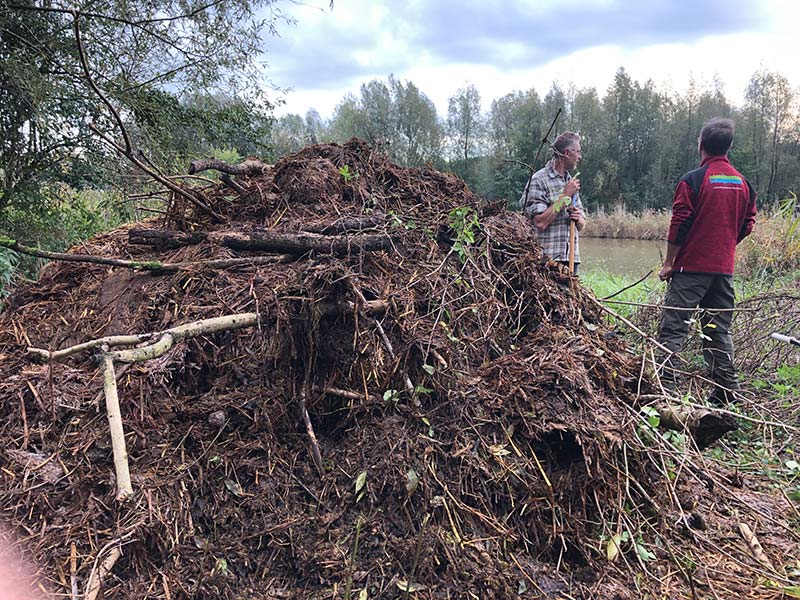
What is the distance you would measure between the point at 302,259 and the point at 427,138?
1219 inches

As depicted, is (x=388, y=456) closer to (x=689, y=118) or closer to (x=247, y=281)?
(x=247, y=281)

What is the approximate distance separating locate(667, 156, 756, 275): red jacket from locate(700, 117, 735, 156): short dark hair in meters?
0.06

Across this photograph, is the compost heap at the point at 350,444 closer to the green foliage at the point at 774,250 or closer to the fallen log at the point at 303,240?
the fallen log at the point at 303,240

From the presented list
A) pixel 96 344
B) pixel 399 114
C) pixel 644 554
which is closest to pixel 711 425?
pixel 644 554

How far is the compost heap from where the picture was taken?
69.2 inches

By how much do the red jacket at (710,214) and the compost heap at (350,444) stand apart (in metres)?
1.43

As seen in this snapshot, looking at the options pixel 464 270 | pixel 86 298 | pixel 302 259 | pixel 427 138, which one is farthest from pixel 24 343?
pixel 427 138

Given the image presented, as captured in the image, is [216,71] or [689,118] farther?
[689,118]

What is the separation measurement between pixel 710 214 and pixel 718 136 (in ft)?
1.91

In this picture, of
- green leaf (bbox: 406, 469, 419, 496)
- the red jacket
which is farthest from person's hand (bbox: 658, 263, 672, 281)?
green leaf (bbox: 406, 469, 419, 496)

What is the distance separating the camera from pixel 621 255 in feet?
47.6

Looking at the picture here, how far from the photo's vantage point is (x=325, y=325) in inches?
90.2

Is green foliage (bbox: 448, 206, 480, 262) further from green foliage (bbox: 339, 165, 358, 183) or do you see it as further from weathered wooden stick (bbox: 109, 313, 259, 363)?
weathered wooden stick (bbox: 109, 313, 259, 363)

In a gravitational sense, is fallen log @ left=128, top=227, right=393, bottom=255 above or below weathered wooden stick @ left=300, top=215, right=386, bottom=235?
below
